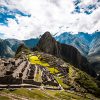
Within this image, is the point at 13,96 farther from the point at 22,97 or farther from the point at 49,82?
the point at 49,82

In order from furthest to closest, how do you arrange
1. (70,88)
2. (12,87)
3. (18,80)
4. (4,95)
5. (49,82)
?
(70,88), (49,82), (18,80), (12,87), (4,95)

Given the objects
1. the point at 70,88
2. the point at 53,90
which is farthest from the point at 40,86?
the point at 70,88

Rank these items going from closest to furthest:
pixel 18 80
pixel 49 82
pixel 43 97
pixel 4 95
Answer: pixel 4 95
pixel 43 97
pixel 18 80
pixel 49 82

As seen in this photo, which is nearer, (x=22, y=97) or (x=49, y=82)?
(x=22, y=97)

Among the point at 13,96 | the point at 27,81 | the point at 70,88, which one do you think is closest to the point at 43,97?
the point at 13,96

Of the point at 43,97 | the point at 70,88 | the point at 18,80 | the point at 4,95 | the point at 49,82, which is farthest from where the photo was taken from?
the point at 70,88

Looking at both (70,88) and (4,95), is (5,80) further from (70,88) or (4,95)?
(70,88)

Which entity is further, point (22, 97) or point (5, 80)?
point (5, 80)

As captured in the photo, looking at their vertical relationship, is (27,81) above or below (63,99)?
above

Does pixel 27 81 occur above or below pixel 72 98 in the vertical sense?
above

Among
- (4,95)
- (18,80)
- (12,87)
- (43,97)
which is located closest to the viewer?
(4,95)
